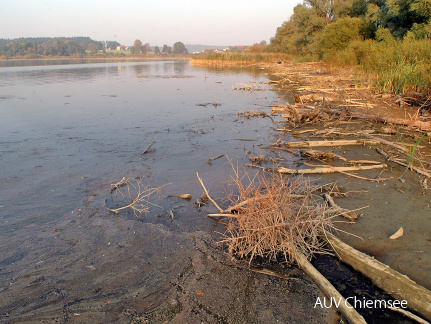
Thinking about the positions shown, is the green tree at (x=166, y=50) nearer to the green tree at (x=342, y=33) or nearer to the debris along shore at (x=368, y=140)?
the green tree at (x=342, y=33)

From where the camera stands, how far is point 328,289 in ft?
10.2

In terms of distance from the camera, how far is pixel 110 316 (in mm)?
2951

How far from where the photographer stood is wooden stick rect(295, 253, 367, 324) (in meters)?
2.75

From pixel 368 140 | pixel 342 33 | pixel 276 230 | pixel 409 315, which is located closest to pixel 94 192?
pixel 276 230

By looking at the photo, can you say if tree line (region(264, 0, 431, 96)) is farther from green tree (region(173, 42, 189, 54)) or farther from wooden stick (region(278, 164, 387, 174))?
green tree (region(173, 42, 189, 54))

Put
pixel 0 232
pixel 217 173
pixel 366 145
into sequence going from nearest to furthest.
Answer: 1. pixel 0 232
2. pixel 217 173
3. pixel 366 145

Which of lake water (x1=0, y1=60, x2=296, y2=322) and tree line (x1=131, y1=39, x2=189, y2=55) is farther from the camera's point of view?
tree line (x1=131, y1=39, x2=189, y2=55)

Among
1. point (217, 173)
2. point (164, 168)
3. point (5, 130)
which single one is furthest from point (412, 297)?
point (5, 130)

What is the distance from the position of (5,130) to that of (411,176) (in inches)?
484

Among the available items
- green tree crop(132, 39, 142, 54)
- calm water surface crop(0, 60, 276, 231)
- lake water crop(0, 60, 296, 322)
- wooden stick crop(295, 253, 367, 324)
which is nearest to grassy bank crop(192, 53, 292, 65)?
calm water surface crop(0, 60, 276, 231)

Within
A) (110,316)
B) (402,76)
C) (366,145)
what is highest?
(402,76)

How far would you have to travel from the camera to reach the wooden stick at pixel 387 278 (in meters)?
2.88

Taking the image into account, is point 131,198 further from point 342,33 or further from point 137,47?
point 137,47

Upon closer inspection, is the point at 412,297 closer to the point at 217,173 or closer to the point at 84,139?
the point at 217,173
